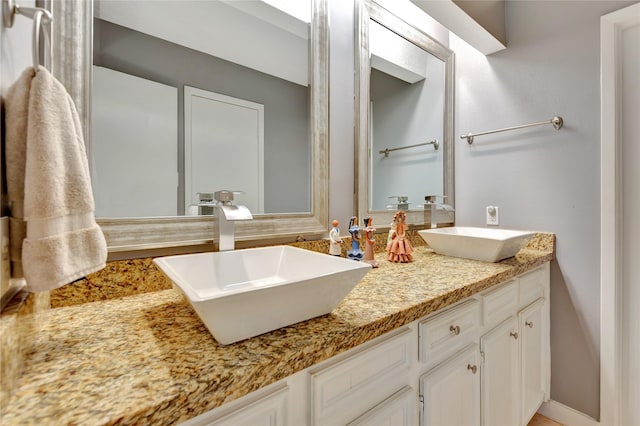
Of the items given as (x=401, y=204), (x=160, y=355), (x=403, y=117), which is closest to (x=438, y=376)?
(x=160, y=355)

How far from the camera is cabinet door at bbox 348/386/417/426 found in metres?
0.69

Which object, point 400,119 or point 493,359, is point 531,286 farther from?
point 400,119

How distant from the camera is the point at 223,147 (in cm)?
106

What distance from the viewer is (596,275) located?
1.42 m

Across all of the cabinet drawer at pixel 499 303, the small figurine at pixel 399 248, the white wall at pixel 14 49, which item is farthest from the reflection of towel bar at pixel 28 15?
the cabinet drawer at pixel 499 303

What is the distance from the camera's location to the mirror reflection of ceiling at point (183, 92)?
0.86m

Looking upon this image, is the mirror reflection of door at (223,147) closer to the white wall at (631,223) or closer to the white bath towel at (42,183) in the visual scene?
the white bath towel at (42,183)

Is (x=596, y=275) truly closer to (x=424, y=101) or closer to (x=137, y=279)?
(x=424, y=101)

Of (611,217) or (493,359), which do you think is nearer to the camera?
(493,359)

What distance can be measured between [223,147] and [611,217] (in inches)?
66.4

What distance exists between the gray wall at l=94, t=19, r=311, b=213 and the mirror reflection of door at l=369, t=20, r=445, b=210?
415 mm

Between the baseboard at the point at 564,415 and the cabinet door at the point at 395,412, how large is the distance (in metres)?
1.26

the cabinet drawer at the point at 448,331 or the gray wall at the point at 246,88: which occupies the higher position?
the gray wall at the point at 246,88

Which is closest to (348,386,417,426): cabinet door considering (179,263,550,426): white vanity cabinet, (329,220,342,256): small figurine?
(179,263,550,426): white vanity cabinet
